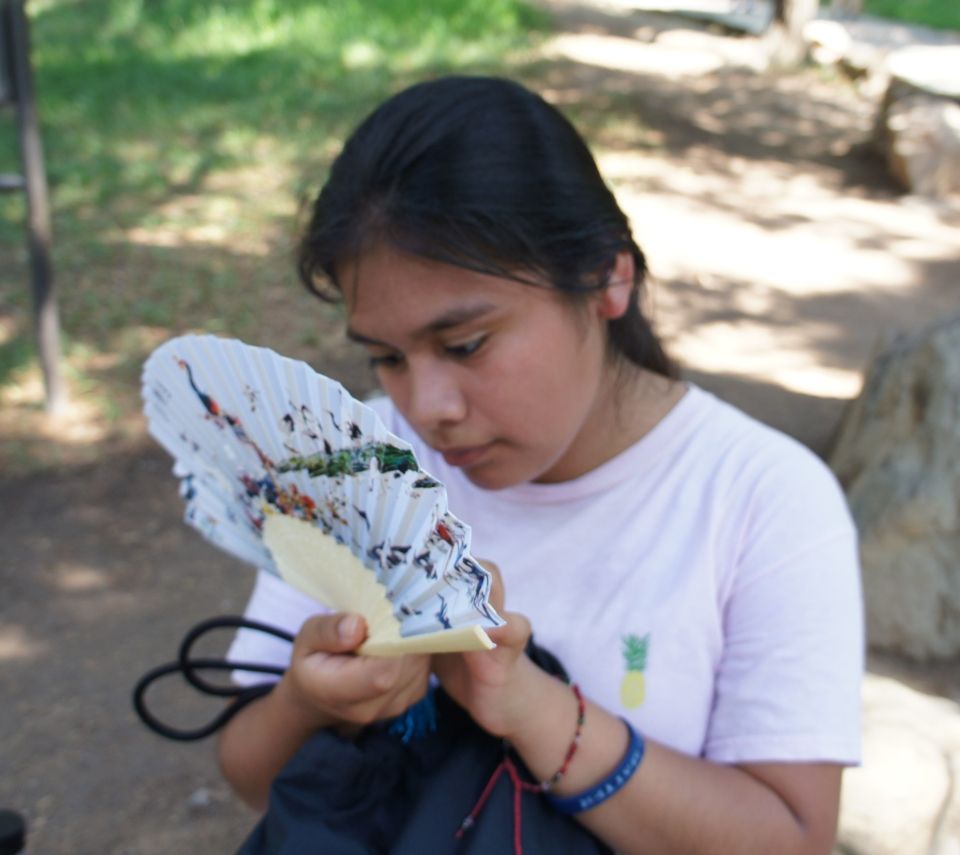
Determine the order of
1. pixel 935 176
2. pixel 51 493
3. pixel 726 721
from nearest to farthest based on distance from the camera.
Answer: pixel 726 721 < pixel 51 493 < pixel 935 176

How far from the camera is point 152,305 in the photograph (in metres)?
5.49

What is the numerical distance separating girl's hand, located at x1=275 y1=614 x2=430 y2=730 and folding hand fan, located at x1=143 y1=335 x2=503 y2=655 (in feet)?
0.07

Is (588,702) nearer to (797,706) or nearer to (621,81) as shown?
(797,706)

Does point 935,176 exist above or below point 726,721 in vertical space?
below

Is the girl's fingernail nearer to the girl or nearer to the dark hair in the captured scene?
the girl

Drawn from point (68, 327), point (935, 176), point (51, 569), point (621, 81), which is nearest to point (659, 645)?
point (51, 569)

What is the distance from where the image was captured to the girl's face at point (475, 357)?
1.38m

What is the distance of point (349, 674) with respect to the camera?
3.94ft

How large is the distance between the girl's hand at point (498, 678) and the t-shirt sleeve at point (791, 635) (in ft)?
0.98

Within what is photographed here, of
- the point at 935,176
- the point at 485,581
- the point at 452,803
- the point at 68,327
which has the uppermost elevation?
the point at 485,581

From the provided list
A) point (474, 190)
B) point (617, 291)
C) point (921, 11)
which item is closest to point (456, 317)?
point (474, 190)

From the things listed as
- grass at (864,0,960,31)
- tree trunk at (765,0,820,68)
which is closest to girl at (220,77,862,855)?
tree trunk at (765,0,820,68)

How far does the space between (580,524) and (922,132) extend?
22.7ft

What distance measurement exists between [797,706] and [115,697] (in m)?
2.41
